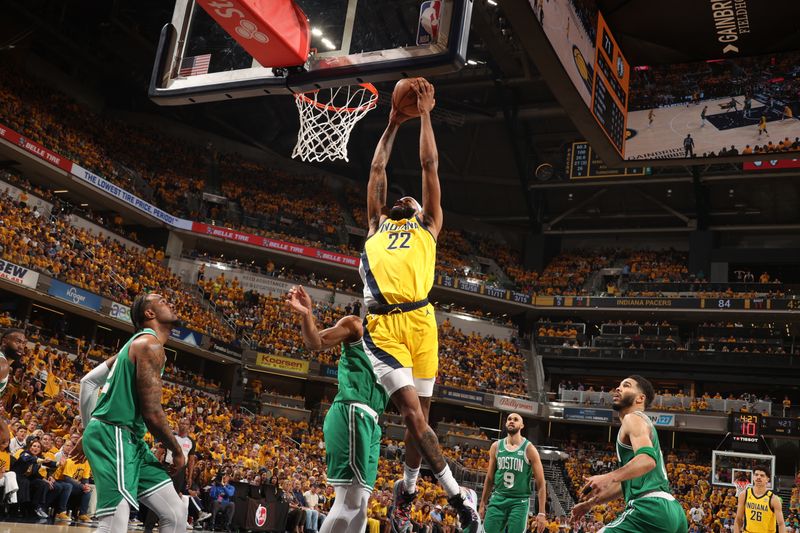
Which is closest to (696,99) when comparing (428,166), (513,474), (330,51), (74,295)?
(330,51)

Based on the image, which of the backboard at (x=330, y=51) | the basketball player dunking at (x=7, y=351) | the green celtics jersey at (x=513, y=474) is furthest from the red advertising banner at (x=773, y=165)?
the basketball player dunking at (x=7, y=351)

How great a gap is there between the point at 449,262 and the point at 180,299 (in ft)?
47.2

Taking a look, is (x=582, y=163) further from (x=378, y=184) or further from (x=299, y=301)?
(x=299, y=301)

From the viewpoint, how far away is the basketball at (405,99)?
18.1ft

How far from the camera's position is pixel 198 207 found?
34.9 metres

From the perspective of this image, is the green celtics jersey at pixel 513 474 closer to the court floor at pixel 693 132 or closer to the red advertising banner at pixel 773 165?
the court floor at pixel 693 132

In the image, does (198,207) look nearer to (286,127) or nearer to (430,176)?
(286,127)

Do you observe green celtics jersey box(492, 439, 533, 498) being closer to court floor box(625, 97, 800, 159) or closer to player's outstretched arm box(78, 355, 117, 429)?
player's outstretched arm box(78, 355, 117, 429)

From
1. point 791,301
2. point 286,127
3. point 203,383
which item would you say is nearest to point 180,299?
point 203,383

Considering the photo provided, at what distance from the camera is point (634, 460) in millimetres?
4859

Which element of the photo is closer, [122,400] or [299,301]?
[122,400]

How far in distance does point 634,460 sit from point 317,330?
2.24m

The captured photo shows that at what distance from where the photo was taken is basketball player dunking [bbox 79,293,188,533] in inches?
174

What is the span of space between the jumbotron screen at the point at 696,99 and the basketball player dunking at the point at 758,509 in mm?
4889
